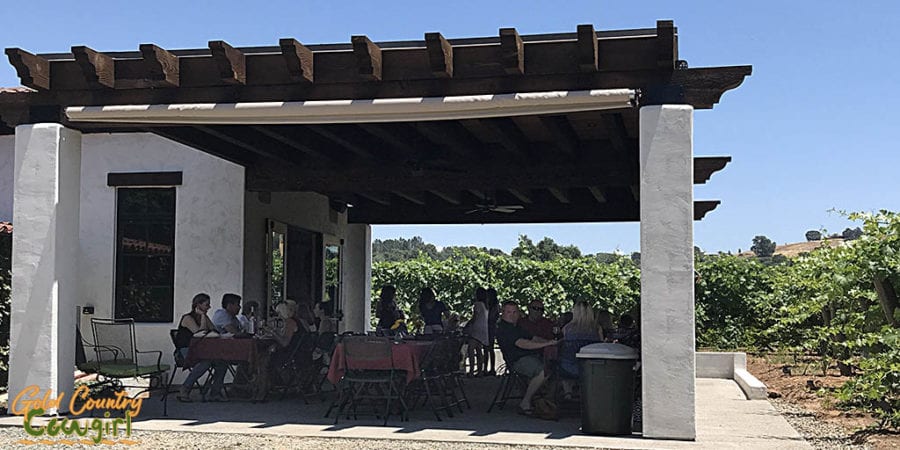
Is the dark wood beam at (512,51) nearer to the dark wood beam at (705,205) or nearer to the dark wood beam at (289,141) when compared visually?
the dark wood beam at (289,141)

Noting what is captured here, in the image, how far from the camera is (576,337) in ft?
29.6

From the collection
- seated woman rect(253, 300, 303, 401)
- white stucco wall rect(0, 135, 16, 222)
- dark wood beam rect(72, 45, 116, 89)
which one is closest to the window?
white stucco wall rect(0, 135, 16, 222)

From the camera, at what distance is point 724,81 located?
300 inches

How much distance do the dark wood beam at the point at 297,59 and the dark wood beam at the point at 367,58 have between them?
0.44 m

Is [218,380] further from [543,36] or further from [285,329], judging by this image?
[543,36]

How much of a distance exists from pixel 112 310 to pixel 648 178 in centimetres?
742

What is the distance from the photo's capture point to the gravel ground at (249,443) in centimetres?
742

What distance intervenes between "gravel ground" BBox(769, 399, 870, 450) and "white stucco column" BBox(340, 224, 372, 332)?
352 inches

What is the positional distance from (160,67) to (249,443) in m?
3.34

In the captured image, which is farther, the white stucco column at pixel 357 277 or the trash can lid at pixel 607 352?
the white stucco column at pixel 357 277

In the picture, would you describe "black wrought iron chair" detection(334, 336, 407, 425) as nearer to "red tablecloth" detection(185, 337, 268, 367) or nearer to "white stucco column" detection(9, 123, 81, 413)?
"red tablecloth" detection(185, 337, 268, 367)

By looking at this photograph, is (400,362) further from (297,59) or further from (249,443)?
(297,59)

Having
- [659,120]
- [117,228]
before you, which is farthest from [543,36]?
[117,228]

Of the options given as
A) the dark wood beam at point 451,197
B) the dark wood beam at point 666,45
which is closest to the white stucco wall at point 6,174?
the dark wood beam at point 451,197
